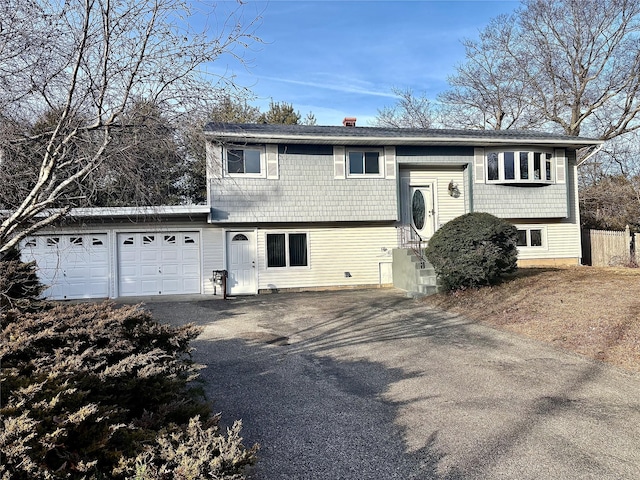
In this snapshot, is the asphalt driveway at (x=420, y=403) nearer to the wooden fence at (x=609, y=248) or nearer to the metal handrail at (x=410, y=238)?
the metal handrail at (x=410, y=238)

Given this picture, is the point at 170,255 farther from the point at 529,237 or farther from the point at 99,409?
the point at 529,237

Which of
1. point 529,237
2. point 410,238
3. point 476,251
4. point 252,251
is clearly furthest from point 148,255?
point 529,237

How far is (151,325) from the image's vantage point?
4047 mm

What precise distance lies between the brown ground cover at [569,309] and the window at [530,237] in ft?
12.8

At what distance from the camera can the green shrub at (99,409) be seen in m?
2.16

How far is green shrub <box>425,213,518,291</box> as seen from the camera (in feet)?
33.2

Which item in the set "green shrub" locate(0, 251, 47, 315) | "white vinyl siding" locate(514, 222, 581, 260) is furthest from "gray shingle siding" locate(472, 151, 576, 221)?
"green shrub" locate(0, 251, 47, 315)

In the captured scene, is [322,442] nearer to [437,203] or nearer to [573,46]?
[437,203]

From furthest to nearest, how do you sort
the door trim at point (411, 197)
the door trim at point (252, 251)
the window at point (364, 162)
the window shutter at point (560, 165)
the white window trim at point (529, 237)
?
the white window trim at point (529, 237) → the window shutter at point (560, 165) → the door trim at point (411, 197) → the window at point (364, 162) → the door trim at point (252, 251)

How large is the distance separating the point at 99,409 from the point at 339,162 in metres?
12.4

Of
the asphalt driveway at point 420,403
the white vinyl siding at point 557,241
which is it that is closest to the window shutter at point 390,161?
the white vinyl siding at point 557,241

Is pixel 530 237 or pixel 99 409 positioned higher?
pixel 530 237

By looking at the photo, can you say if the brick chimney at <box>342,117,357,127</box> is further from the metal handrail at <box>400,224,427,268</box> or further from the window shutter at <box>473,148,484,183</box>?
the metal handrail at <box>400,224,427,268</box>

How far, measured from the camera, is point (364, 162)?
47.4 feet
